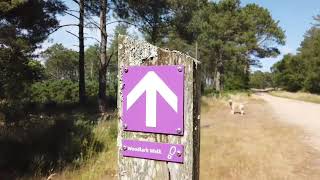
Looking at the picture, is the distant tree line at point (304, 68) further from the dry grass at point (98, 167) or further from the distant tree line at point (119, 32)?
the dry grass at point (98, 167)

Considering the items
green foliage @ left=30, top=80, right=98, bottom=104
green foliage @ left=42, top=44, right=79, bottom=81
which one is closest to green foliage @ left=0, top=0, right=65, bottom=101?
green foliage @ left=30, top=80, right=98, bottom=104

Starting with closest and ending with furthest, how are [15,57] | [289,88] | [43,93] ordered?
[15,57], [43,93], [289,88]

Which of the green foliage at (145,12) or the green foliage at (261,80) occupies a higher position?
the green foliage at (145,12)

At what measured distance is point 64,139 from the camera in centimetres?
1005

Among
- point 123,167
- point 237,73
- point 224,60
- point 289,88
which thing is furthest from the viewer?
point 289,88

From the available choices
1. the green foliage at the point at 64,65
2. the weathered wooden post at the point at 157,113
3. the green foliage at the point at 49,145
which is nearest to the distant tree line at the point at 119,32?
the green foliage at the point at 49,145

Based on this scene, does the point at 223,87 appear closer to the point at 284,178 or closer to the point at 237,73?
the point at 237,73

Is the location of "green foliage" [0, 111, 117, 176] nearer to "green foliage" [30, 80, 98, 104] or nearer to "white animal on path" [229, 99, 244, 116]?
"white animal on path" [229, 99, 244, 116]

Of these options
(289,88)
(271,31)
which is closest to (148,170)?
(271,31)

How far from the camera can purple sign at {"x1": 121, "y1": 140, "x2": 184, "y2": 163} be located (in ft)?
9.59

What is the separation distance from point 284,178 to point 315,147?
4.64 m

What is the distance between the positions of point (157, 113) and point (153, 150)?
0.24 metres

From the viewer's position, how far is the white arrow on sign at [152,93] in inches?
113

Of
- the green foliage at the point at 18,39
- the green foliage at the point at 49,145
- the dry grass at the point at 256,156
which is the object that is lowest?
the dry grass at the point at 256,156
